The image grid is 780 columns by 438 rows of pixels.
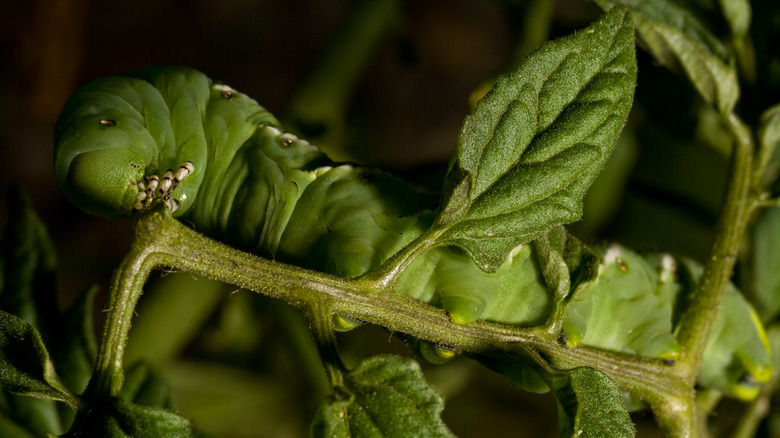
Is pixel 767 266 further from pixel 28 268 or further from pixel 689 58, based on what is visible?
pixel 28 268

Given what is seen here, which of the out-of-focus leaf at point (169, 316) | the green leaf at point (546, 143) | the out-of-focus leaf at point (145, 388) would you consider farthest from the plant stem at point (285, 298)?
the out-of-focus leaf at point (169, 316)

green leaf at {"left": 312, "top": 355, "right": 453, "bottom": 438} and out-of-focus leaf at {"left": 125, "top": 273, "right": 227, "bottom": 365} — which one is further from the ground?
green leaf at {"left": 312, "top": 355, "right": 453, "bottom": 438}

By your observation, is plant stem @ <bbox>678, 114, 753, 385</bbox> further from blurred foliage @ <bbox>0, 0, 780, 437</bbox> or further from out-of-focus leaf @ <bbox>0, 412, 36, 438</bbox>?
out-of-focus leaf @ <bbox>0, 412, 36, 438</bbox>

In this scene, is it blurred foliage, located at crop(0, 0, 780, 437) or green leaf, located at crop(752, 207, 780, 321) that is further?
blurred foliage, located at crop(0, 0, 780, 437)

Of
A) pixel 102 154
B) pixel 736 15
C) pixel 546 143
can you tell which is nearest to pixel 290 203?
pixel 102 154

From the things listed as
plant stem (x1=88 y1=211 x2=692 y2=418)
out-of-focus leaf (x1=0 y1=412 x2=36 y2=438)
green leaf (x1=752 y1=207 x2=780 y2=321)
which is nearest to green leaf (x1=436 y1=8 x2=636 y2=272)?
plant stem (x1=88 y1=211 x2=692 y2=418)

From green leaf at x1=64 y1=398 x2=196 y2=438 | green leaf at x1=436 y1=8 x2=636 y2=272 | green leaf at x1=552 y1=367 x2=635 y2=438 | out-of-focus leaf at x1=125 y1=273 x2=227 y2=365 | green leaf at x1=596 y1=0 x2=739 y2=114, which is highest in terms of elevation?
green leaf at x1=596 y1=0 x2=739 y2=114
